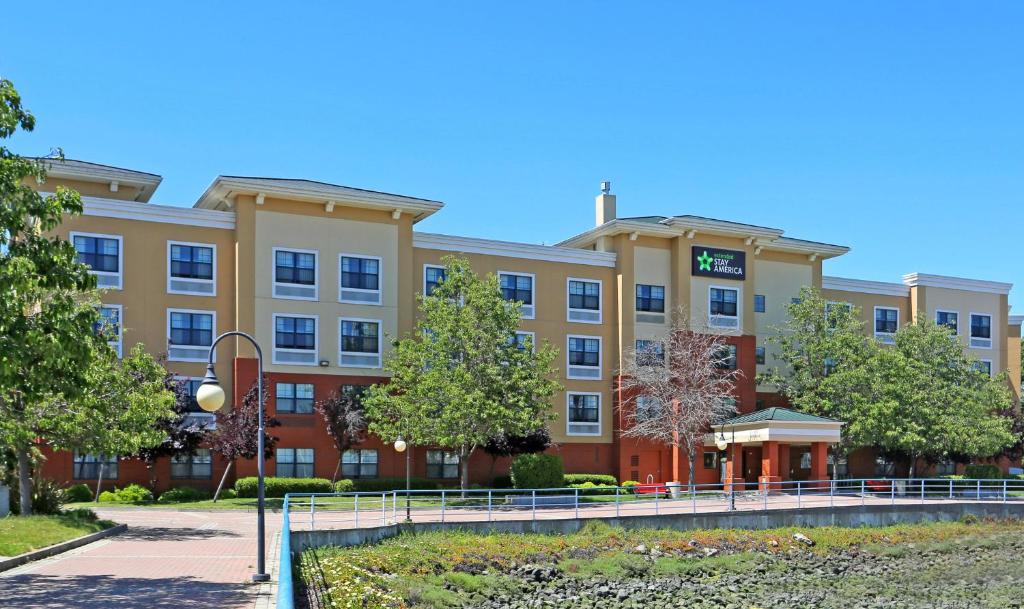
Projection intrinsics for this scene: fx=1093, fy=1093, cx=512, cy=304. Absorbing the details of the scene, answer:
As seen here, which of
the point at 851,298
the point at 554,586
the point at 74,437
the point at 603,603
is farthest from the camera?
the point at 851,298

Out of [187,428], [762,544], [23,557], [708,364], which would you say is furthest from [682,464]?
[23,557]

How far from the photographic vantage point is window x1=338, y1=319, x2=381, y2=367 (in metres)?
49.1

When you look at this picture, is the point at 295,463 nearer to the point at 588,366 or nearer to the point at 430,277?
the point at 430,277

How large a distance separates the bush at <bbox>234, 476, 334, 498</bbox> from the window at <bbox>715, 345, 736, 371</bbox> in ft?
68.9

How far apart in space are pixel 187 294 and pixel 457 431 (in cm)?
1318

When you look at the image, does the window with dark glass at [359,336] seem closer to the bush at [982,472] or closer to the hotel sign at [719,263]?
the hotel sign at [719,263]

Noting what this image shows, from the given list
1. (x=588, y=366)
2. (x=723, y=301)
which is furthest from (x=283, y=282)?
(x=723, y=301)

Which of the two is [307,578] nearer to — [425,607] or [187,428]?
[425,607]

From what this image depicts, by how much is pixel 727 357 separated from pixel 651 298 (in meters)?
4.91

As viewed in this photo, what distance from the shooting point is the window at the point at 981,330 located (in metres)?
66.8

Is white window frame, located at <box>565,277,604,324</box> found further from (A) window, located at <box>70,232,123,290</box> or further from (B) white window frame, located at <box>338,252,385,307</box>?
(A) window, located at <box>70,232,123,290</box>

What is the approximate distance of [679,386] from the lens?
52.5m

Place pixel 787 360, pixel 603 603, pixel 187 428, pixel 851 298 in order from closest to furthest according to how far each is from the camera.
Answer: pixel 603 603
pixel 187 428
pixel 787 360
pixel 851 298

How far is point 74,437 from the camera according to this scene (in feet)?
99.6
